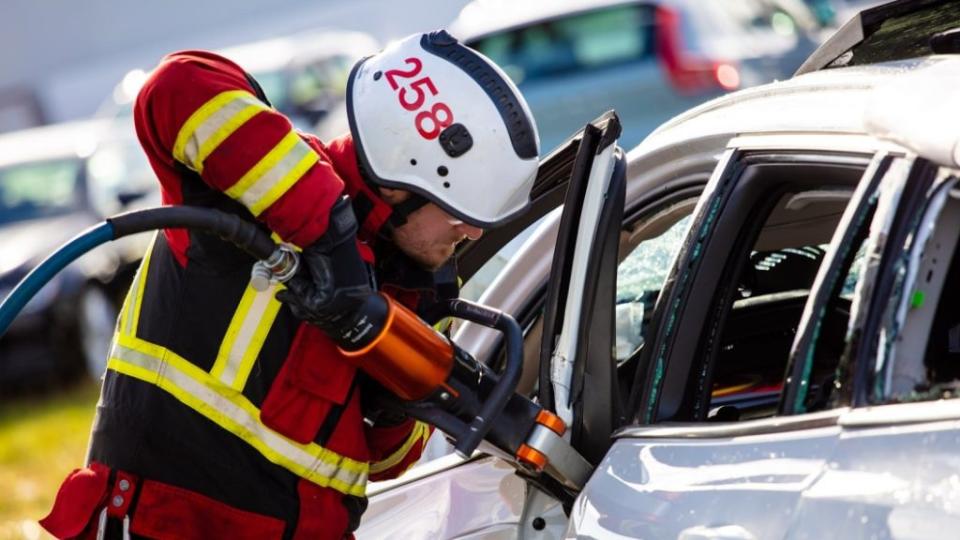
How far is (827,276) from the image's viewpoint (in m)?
2.35

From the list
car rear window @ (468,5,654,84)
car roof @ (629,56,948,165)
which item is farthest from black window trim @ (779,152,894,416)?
car rear window @ (468,5,654,84)

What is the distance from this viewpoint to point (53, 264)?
2.65 m

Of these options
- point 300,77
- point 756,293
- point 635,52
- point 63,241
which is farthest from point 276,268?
point 300,77

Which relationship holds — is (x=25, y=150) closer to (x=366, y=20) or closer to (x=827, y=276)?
A: (x=366, y=20)

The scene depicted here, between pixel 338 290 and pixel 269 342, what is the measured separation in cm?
26

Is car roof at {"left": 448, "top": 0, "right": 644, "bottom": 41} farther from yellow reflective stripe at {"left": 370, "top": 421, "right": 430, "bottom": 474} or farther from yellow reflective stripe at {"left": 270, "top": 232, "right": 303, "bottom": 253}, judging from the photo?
yellow reflective stripe at {"left": 270, "top": 232, "right": 303, "bottom": 253}

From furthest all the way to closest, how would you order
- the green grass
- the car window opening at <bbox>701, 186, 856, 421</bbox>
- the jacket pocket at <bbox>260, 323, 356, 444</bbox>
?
the green grass → the car window opening at <bbox>701, 186, 856, 421</bbox> → the jacket pocket at <bbox>260, 323, 356, 444</bbox>

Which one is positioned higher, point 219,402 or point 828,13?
point 828,13

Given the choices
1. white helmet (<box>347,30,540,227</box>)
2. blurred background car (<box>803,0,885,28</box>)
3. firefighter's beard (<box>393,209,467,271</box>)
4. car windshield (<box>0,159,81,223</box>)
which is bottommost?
firefighter's beard (<box>393,209,467,271</box>)

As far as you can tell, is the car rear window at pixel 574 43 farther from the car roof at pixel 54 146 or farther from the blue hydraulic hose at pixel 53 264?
the blue hydraulic hose at pixel 53 264

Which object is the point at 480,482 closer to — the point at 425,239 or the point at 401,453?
the point at 401,453

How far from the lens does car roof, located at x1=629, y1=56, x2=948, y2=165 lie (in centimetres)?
248

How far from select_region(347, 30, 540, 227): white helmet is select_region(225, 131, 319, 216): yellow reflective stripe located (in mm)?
297

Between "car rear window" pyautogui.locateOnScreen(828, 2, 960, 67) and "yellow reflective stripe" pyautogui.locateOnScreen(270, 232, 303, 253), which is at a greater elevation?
"car rear window" pyautogui.locateOnScreen(828, 2, 960, 67)
